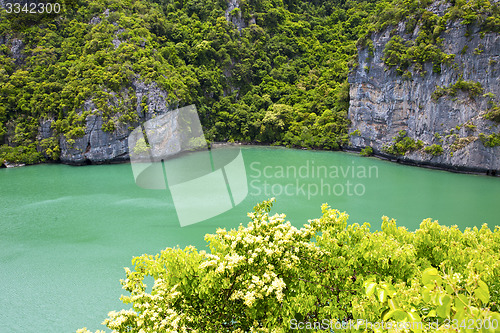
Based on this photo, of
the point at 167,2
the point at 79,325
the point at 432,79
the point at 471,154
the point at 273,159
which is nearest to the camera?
the point at 79,325

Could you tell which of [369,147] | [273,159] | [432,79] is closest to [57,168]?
[273,159]

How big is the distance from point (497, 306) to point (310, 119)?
33.1 metres

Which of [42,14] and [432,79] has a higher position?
[42,14]

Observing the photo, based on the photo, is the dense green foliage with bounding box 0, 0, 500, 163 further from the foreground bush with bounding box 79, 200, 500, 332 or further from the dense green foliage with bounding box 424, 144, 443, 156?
the foreground bush with bounding box 79, 200, 500, 332

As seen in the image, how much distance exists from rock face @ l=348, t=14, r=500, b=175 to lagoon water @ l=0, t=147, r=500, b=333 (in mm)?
1701

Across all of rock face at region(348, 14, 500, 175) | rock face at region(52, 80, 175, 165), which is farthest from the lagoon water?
rock face at region(348, 14, 500, 175)

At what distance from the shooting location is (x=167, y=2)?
45656mm

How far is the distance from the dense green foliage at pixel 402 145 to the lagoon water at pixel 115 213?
1.62 m

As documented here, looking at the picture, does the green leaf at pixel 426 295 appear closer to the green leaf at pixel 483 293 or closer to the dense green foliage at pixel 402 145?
the green leaf at pixel 483 293

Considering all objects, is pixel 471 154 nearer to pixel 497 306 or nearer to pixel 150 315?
pixel 497 306

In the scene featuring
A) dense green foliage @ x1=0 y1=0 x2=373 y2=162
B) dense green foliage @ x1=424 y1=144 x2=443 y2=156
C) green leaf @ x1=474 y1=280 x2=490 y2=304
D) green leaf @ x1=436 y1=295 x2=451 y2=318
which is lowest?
dense green foliage @ x1=424 y1=144 x2=443 y2=156

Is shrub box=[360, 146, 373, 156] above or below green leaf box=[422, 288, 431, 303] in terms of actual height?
below

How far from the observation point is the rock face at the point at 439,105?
22.8 meters

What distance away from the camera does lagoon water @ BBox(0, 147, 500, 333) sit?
8.90 m
